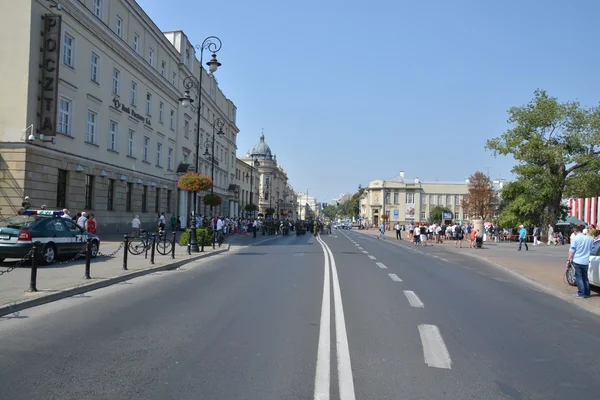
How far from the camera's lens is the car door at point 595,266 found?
1244 cm

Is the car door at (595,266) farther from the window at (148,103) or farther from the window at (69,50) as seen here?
the window at (148,103)

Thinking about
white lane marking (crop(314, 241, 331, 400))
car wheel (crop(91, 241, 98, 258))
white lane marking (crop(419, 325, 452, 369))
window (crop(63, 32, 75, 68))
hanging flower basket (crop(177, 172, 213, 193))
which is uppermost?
window (crop(63, 32, 75, 68))

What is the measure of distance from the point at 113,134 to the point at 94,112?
3305 mm

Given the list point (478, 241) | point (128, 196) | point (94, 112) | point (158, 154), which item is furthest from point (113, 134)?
point (478, 241)

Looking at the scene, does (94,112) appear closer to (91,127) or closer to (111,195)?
(91,127)

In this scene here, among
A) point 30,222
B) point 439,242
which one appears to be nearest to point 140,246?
point 30,222

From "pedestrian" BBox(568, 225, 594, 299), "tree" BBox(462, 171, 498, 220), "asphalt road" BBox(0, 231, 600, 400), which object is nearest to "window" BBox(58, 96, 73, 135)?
"asphalt road" BBox(0, 231, 600, 400)

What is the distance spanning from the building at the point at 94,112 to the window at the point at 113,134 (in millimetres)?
66

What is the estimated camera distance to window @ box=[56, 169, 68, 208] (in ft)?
90.4

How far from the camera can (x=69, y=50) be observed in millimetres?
28062

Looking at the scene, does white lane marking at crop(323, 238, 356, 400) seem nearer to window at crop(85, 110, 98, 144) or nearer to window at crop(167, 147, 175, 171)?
window at crop(85, 110, 98, 144)

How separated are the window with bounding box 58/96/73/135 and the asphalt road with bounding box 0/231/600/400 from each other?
1852cm

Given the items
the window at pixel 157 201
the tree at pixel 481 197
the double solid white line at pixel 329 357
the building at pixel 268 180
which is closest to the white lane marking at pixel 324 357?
the double solid white line at pixel 329 357

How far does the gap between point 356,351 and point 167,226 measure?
4117cm
